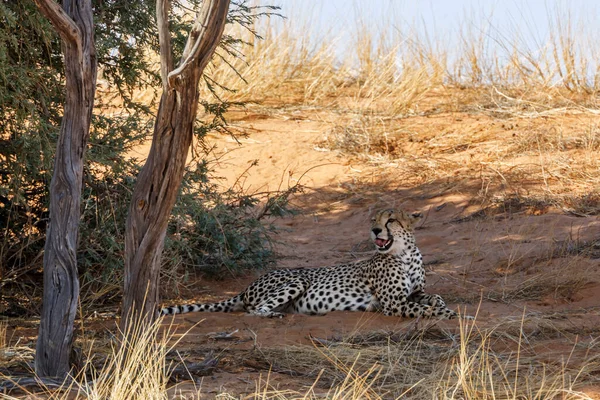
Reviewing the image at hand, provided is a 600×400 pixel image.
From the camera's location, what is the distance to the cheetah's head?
6.74m

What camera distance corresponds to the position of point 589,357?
15.2ft

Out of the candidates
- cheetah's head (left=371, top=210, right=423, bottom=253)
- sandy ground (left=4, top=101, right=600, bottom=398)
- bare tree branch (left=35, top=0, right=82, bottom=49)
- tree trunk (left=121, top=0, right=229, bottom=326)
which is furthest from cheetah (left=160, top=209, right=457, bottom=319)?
bare tree branch (left=35, top=0, right=82, bottom=49)

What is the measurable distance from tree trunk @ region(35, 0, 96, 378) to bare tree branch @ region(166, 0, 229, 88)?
1.55 feet

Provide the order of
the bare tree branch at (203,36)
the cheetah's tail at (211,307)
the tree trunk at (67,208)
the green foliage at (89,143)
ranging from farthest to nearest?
1. the cheetah's tail at (211,307)
2. the green foliage at (89,143)
3. the tree trunk at (67,208)
4. the bare tree branch at (203,36)

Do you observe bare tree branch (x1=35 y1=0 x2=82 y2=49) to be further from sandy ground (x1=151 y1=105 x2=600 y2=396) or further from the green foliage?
sandy ground (x1=151 y1=105 x2=600 y2=396)

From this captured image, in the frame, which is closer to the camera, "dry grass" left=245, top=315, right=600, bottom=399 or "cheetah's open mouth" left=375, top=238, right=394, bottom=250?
"dry grass" left=245, top=315, right=600, bottom=399

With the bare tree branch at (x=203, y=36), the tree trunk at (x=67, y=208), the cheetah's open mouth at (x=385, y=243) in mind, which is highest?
the bare tree branch at (x=203, y=36)

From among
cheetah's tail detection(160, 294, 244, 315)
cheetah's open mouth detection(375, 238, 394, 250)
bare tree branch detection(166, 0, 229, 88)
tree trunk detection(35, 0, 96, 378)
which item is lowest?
cheetah's tail detection(160, 294, 244, 315)

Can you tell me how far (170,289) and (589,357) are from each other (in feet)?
12.5

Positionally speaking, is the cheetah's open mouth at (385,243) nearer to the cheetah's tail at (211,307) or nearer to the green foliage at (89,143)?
the cheetah's tail at (211,307)

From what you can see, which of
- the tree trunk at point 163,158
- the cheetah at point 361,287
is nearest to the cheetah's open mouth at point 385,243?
the cheetah at point 361,287

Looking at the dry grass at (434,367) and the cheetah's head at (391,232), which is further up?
the cheetah's head at (391,232)

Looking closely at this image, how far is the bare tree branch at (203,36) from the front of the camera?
12.2 feet

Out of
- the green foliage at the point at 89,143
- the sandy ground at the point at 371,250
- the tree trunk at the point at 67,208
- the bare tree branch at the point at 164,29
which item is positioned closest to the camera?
the bare tree branch at the point at 164,29
